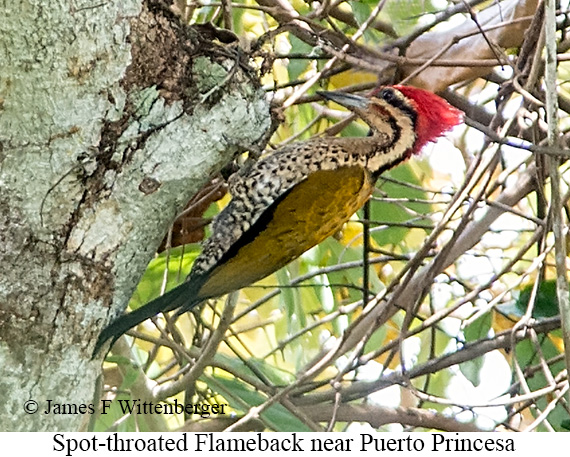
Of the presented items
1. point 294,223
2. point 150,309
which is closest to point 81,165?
point 150,309

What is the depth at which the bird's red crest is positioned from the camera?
2559mm

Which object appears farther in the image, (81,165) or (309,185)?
(309,185)

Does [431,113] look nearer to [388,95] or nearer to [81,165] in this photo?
[388,95]

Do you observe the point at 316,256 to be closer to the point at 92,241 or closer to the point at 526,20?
the point at 526,20

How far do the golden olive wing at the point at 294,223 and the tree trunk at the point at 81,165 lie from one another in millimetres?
394

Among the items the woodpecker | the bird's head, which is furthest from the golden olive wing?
the bird's head

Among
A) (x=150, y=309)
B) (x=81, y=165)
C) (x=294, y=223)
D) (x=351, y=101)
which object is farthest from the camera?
(x=351, y=101)

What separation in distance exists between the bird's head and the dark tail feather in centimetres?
68

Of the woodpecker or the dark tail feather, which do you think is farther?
the woodpecker

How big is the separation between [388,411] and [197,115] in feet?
3.69

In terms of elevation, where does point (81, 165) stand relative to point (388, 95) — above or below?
below

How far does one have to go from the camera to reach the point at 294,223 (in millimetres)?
2543

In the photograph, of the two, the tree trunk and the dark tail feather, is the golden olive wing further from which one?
the tree trunk

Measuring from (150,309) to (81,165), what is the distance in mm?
402
